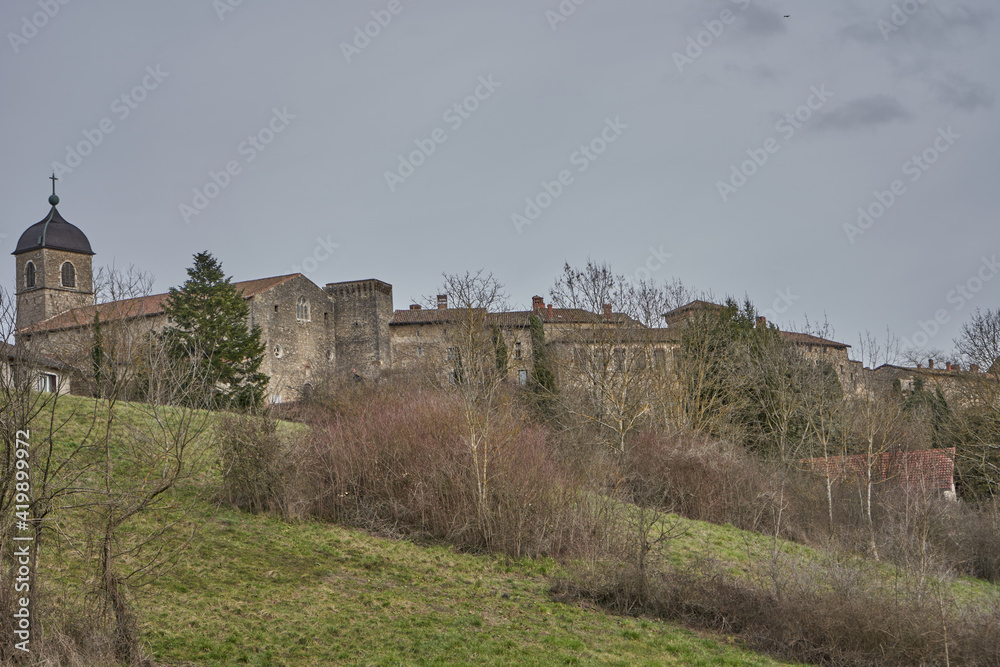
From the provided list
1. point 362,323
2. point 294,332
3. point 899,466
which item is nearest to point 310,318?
point 294,332

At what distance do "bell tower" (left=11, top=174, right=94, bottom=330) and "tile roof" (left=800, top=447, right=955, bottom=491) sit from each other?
5566 centimetres

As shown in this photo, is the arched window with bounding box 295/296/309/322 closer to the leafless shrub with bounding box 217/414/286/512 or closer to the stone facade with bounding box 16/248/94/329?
the stone facade with bounding box 16/248/94/329

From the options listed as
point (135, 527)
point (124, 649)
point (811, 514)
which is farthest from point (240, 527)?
point (811, 514)

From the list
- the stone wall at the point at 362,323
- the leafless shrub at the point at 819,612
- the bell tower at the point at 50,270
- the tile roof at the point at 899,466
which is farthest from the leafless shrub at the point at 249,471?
the bell tower at the point at 50,270

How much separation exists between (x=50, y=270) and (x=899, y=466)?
60636 millimetres

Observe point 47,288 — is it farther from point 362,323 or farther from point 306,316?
point 362,323

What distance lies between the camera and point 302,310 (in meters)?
60.5

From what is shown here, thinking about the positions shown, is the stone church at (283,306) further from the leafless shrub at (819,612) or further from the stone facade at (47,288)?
the leafless shrub at (819,612)

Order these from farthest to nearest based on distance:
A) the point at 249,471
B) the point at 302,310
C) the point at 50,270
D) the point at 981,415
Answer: the point at 50,270 < the point at 302,310 < the point at 981,415 < the point at 249,471

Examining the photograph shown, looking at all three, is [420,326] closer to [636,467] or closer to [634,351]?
[634,351]

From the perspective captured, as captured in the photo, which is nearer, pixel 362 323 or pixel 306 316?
pixel 306 316

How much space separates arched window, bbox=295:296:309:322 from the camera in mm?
59875

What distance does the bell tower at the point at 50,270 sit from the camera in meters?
65.8

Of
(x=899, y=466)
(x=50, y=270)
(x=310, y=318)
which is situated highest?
(x=50, y=270)
